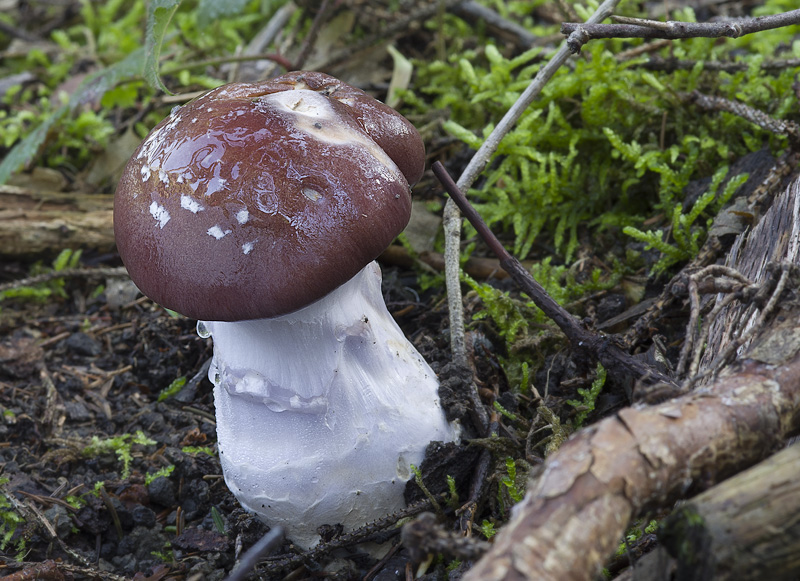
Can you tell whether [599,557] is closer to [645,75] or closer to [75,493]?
[75,493]

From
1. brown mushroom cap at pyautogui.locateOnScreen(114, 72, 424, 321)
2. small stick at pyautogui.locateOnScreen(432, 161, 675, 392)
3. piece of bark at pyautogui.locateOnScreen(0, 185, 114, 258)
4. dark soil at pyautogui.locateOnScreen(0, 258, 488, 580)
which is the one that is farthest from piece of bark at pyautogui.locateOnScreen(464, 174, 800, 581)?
piece of bark at pyautogui.locateOnScreen(0, 185, 114, 258)

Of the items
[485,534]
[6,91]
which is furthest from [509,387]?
[6,91]

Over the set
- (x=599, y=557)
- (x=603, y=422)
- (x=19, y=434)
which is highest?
(x=603, y=422)

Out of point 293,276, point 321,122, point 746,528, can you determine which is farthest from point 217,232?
point 746,528

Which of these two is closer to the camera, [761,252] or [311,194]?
[311,194]

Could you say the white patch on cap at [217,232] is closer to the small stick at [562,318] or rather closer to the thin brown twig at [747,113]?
the small stick at [562,318]

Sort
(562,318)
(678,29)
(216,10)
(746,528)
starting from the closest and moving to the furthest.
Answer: (746,528) → (678,29) → (562,318) → (216,10)

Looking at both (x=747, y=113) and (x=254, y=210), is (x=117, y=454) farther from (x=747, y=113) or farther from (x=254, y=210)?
(x=747, y=113)

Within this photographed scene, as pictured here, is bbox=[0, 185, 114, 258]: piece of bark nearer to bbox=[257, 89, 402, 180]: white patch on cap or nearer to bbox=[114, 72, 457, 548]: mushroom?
bbox=[114, 72, 457, 548]: mushroom
